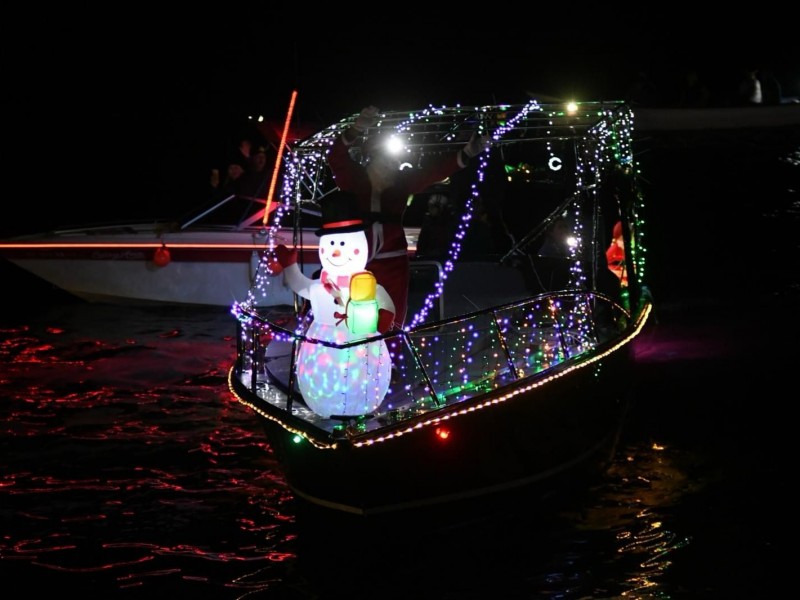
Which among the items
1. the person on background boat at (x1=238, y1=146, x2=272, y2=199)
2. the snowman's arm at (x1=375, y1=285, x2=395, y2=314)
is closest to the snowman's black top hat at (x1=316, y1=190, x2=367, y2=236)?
the snowman's arm at (x1=375, y1=285, x2=395, y2=314)

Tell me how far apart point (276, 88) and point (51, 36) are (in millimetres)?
9163

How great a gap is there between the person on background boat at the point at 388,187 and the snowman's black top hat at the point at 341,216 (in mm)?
372

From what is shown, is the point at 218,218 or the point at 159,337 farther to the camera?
the point at 218,218

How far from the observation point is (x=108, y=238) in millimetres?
15172

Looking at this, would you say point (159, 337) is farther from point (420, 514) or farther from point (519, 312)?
point (420, 514)

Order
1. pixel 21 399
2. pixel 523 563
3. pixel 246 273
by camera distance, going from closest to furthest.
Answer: pixel 523 563
pixel 21 399
pixel 246 273

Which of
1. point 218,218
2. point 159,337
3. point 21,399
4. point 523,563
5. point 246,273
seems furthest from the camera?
point 218,218

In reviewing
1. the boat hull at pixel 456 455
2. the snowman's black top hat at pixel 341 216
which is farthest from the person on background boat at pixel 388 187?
the boat hull at pixel 456 455

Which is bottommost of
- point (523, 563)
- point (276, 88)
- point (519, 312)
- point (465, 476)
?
point (523, 563)

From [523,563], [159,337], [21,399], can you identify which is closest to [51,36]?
[159,337]

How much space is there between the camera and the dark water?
5758 millimetres

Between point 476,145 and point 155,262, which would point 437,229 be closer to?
point 476,145

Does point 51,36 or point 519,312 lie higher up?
point 51,36

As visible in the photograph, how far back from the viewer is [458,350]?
24.2 feet
